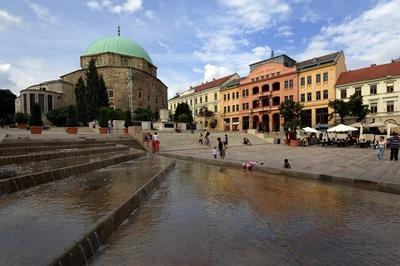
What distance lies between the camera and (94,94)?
58281 mm

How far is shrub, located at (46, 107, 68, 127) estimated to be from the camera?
196 ft

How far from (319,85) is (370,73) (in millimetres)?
8328

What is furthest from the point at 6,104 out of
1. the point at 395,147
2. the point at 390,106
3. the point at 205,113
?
the point at 390,106

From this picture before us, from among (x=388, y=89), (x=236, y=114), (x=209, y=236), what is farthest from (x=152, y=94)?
(x=209, y=236)

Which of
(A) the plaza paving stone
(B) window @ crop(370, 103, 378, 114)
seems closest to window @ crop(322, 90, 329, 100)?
(B) window @ crop(370, 103, 378, 114)

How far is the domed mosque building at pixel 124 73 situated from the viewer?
69.8 metres

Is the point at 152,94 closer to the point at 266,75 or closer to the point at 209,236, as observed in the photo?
the point at 266,75

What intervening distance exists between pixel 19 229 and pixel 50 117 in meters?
63.3

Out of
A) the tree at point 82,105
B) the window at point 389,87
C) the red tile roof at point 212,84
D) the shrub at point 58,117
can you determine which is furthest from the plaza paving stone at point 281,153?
the red tile roof at point 212,84

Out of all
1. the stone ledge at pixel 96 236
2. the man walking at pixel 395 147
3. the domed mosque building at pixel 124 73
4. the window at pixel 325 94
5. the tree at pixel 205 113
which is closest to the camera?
the stone ledge at pixel 96 236

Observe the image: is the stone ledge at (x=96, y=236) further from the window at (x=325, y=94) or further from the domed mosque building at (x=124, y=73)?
the domed mosque building at (x=124, y=73)

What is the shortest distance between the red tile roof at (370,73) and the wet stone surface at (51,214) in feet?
164

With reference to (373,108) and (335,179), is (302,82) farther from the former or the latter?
(335,179)

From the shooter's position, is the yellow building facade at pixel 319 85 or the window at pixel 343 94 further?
the yellow building facade at pixel 319 85
